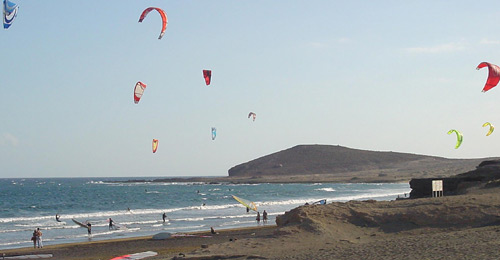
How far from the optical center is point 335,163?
394 feet

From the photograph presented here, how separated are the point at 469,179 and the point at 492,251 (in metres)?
14.2

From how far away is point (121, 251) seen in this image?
18703 millimetres

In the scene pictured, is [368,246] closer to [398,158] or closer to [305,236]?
[305,236]

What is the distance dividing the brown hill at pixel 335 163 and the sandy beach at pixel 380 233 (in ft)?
293

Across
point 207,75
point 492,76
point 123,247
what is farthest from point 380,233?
point 207,75

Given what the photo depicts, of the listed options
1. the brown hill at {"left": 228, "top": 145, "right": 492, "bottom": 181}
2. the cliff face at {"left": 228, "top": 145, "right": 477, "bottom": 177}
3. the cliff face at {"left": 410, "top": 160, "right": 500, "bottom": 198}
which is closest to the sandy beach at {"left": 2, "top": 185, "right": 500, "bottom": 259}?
the cliff face at {"left": 410, "top": 160, "right": 500, "bottom": 198}

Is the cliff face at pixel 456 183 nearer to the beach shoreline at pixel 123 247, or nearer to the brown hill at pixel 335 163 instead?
the beach shoreline at pixel 123 247

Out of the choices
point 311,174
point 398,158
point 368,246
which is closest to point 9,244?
point 368,246

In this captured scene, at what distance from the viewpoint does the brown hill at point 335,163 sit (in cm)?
10906

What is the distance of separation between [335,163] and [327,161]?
228 centimetres

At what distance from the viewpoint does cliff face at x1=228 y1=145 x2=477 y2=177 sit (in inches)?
4557

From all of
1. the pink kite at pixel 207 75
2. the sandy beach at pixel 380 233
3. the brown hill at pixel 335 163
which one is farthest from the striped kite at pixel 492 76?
the brown hill at pixel 335 163

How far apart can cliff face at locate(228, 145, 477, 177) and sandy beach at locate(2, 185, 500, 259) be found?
98210mm

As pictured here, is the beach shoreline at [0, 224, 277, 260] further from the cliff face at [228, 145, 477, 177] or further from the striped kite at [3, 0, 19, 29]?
the cliff face at [228, 145, 477, 177]
